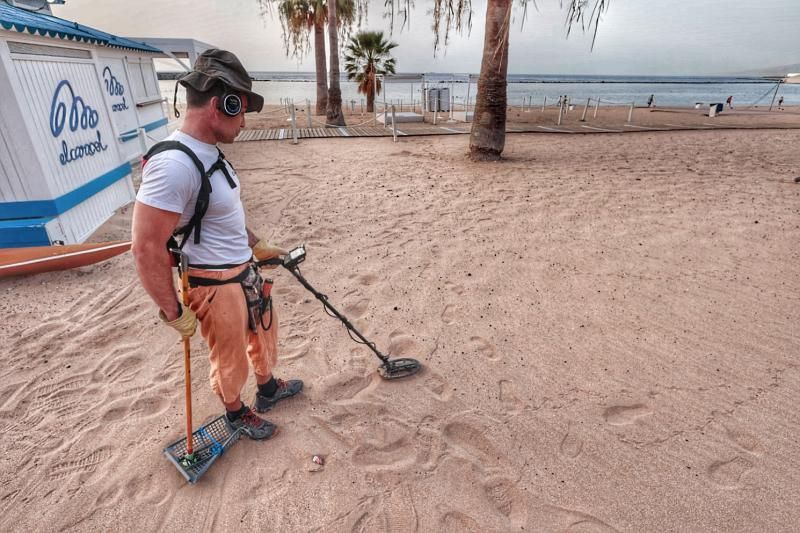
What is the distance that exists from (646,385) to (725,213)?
4580 millimetres

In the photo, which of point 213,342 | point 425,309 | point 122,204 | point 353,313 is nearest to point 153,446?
point 213,342

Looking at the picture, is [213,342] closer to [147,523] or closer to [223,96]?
[147,523]

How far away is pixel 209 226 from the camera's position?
1.91m

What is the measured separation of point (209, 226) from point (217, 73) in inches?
27.2

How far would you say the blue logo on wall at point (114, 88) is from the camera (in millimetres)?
8734

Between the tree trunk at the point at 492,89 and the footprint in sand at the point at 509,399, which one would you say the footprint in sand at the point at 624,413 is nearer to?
the footprint in sand at the point at 509,399

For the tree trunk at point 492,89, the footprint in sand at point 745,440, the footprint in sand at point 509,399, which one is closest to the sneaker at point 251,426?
the footprint in sand at point 509,399

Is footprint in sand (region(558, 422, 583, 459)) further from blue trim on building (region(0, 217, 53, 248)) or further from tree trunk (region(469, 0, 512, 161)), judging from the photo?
tree trunk (region(469, 0, 512, 161))

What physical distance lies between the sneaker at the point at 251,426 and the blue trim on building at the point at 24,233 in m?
4.25

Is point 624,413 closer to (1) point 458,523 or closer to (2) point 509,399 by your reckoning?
(2) point 509,399

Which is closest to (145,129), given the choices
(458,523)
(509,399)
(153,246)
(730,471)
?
(153,246)

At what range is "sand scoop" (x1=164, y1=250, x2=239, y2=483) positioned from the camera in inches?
85.7

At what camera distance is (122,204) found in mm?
7215

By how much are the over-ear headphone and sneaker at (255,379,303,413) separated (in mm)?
1829
